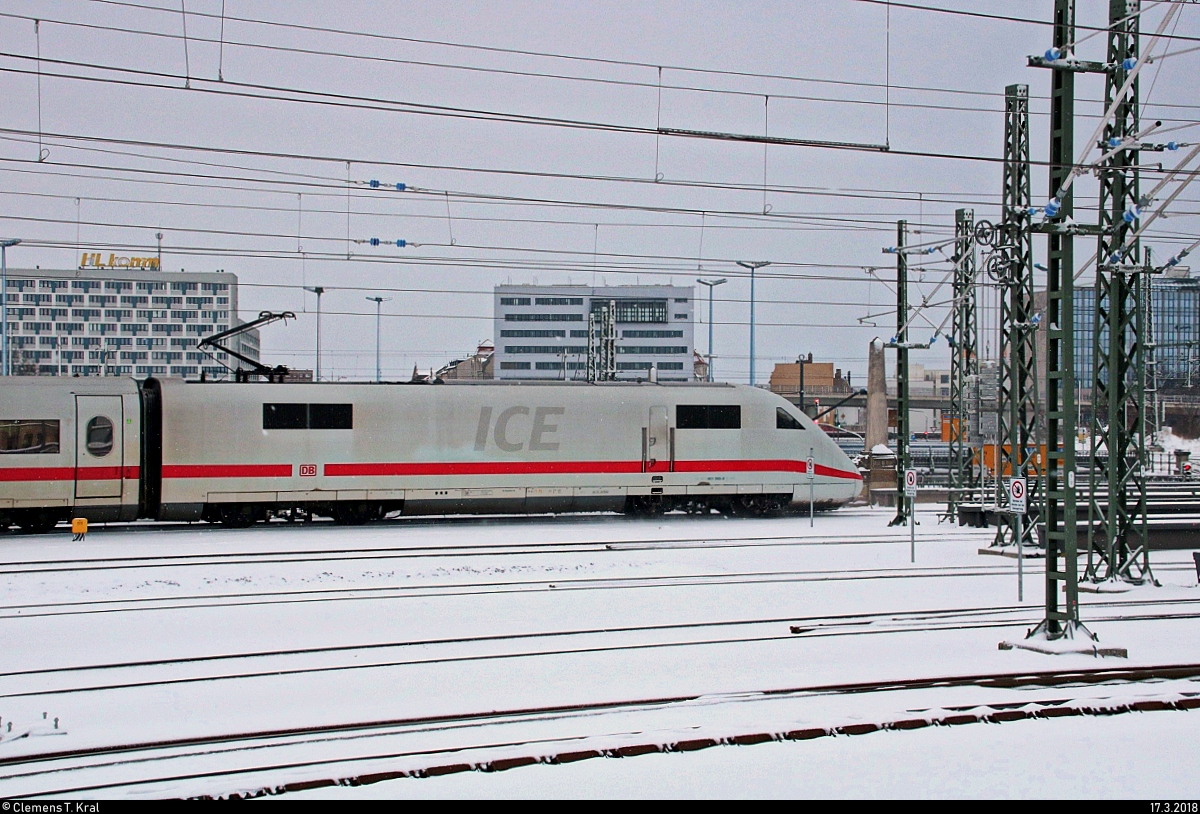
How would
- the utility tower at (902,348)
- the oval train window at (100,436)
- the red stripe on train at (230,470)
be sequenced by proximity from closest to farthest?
the oval train window at (100,436), the red stripe on train at (230,470), the utility tower at (902,348)

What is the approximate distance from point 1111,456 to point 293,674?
39.7 feet

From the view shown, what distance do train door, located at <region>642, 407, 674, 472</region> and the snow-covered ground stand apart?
23.4 ft

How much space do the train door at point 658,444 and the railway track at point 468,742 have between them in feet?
57.9

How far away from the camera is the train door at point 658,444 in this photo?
27797mm

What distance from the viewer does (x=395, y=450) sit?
25969 mm

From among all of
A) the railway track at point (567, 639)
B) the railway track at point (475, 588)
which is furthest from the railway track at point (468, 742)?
the railway track at point (475, 588)

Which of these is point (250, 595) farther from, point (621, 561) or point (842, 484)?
point (842, 484)

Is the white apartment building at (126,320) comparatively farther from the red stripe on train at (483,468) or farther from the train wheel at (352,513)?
the red stripe on train at (483,468)

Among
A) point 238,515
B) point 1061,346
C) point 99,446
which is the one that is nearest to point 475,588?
point 1061,346

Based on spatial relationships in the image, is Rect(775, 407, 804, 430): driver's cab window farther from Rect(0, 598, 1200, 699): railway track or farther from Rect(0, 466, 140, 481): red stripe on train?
Rect(0, 466, 140, 481): red stripe on train

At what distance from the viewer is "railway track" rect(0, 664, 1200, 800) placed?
7664 mm

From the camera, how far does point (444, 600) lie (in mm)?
15539

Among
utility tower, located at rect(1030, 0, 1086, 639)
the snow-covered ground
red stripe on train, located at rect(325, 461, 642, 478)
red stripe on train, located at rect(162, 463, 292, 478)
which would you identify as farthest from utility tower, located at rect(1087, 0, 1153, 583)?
red stripe on train, located at rect(162, 463, 292, 478)

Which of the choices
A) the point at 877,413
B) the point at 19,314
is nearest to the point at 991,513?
the point at 877,413
